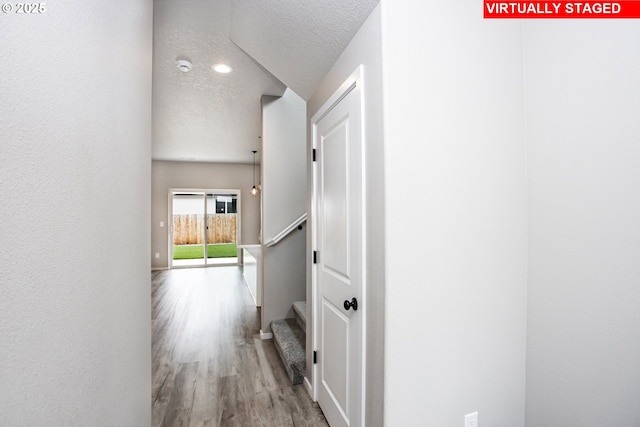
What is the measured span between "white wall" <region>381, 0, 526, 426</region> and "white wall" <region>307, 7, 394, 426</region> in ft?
0.17

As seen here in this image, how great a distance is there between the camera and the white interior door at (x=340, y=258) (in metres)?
1.56

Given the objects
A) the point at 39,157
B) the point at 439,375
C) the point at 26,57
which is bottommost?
the point at 439,375

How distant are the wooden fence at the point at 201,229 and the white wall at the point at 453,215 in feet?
24.5

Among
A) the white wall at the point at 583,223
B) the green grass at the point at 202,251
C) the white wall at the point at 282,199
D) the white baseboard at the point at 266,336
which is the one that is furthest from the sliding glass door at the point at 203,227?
the white wall at the point at 583,223

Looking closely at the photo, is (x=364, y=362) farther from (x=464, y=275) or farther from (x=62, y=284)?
(x=62, y=284)

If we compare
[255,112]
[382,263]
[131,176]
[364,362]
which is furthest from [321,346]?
[255,112]

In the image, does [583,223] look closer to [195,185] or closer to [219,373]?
[219,373]

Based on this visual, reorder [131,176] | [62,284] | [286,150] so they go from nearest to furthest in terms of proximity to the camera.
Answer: [62,284] → [131,176] → [286,150]

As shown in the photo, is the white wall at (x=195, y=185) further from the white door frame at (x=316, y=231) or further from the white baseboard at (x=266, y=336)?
the white door frame at (x=316, y=231)

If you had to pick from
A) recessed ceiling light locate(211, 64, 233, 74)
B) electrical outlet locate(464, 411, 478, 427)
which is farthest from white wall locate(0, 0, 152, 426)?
recessed ceiling light locate(211, 64, 233, 74)

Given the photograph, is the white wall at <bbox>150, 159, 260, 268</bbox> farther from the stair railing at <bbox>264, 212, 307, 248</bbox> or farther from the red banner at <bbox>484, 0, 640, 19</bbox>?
the red banner at <bbox>484, 0, 640, 19</bbox>

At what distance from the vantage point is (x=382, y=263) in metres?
1.33

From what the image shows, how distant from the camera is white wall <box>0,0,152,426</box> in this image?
0.59 meters

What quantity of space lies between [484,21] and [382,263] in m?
1.33
